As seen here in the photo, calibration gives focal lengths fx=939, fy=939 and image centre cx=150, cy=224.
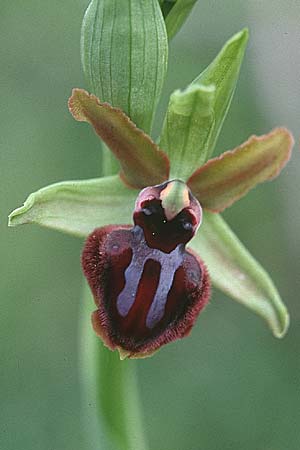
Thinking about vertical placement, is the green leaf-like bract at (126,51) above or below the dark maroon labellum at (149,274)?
above

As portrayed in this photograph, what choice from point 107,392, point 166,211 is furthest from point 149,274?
point 107,392

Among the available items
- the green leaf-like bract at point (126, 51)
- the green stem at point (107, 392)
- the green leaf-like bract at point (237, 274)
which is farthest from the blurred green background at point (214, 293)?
the green leaf-like bract at point (126, 51)

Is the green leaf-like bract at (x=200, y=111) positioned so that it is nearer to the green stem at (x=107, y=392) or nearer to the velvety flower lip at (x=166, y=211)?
the velvety flower lip at (x=166, y=211)

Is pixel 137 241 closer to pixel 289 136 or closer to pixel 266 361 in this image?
pixel 289 136

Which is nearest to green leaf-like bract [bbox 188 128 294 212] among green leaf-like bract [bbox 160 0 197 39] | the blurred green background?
green leaf-like bract [bbox 160 0 197 39]

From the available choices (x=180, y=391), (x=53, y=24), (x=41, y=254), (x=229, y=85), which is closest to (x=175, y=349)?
(x=180, y=391)

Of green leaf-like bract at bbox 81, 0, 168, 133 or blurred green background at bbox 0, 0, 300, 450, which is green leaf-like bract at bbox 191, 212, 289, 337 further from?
blurred green background at bbox 0, 0, 300, 450
